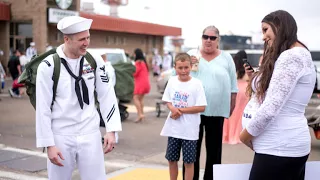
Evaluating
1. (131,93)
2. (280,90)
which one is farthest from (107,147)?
(131,93)

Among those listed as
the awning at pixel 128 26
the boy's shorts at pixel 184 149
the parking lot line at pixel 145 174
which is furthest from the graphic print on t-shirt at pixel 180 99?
the awning at pixel 128 26

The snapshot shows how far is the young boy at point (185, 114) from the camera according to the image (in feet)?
15.9

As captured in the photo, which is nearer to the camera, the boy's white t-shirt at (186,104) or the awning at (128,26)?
the boy's white t-shirt at (186,104)

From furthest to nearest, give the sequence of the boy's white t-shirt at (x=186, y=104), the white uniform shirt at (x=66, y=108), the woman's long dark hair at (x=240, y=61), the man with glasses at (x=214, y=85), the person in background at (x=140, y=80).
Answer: the person in background at (x=140, y=80)
the woman's long dark hair at (x=240, y=61)
the man with glasses at (x=214, y=85)
the boy's white t-shirt at (x=186, y=104)
the white uniform shirt at (x=66, y=108)

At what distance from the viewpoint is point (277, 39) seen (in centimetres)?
284

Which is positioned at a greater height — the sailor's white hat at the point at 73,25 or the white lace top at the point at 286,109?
the sailor's white hat at the point at 73,25

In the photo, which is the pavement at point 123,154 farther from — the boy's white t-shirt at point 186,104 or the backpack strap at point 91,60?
the backpack strap at point 91,60

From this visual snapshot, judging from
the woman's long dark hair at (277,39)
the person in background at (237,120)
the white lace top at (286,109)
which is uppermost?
the woman's long dark hair at (277,39)

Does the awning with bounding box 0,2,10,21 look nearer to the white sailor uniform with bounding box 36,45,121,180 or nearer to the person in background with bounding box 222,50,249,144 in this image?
the person in background with bounding box 222,50,249,144

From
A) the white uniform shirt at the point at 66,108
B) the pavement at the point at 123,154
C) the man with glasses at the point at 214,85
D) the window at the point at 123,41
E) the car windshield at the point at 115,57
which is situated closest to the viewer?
the white uniform shirt at the point at 66,108

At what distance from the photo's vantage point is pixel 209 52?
4.98 metres

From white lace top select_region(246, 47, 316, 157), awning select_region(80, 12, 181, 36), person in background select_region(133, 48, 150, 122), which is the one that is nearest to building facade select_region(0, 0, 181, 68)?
awning select_region(80, 12, 181, 36)

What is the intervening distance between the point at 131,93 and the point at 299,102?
9274mm

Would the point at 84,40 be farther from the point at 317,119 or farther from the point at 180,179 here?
the point at 317,119
